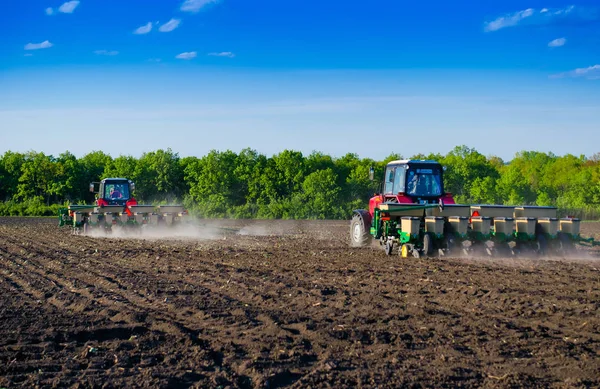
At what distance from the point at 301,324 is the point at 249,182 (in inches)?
2084

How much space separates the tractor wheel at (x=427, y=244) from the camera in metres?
16.4

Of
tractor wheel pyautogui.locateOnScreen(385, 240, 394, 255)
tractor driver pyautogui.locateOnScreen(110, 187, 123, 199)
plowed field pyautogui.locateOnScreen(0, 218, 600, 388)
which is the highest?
tractor driver pyautogui.locateOnScreen(110, 187, 123, 199)

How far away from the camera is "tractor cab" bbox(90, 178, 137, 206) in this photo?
28312 millimetres

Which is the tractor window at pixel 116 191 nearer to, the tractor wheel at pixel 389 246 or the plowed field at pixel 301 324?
the plowed field at pixel 301 324

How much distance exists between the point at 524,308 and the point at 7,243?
1945 centimetres

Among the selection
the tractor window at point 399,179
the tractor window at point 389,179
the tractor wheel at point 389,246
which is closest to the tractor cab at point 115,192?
the tractor window at point 389,179

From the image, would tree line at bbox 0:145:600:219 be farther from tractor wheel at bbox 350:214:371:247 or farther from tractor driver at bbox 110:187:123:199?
tractor wheel at bbox 350:214:371:247

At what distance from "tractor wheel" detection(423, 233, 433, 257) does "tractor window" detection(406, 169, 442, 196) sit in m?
2.33

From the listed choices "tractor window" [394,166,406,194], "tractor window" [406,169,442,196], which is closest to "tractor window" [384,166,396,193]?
"tractor window" [394,166,406,194]

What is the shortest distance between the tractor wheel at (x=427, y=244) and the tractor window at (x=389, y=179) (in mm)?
2935

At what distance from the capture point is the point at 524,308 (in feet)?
31.5

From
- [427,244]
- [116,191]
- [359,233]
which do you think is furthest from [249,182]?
[427,244]

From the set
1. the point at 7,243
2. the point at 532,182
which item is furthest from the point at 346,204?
the point at 7,243

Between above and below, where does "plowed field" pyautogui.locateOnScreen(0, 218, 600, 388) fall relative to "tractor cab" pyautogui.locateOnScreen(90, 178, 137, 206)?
below
